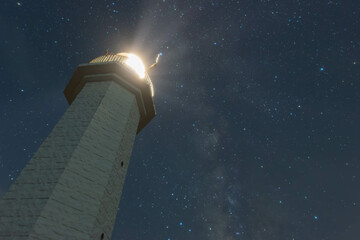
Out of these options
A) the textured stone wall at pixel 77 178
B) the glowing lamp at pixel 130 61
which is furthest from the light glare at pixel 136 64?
the textured stone wall at pixel 77 178

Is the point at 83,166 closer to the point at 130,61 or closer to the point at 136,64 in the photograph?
the point at 130,61

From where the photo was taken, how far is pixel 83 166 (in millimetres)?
9094

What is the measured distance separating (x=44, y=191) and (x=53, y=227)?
1.19 metres

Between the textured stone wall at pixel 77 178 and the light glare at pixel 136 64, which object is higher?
the light glare at pixel 136 64

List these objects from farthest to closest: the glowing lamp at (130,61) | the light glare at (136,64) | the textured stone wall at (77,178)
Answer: the light glare at (136,64), the glowing lamp at (130,61), the textured stone wall at (77,178)

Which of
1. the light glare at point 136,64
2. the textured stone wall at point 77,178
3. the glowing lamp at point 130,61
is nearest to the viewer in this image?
the textured stone wall at point 77,178

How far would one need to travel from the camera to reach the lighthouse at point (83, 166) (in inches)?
299

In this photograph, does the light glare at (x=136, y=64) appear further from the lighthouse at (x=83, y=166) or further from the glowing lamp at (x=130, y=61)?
the lighthouse at (x=83, y=166)

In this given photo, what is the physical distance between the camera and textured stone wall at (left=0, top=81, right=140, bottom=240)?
7.53 metres

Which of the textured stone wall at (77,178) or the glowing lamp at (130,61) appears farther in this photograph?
the glowing lamp at (130,61)

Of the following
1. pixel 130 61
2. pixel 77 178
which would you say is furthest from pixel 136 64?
pixel 77 178

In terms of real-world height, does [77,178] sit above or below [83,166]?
below

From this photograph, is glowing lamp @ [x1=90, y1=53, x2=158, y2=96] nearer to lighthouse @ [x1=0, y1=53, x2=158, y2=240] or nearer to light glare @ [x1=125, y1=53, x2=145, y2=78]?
light glare @ [x1=125, y1=53, x2=145, y2=78]

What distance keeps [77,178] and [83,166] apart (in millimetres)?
508
